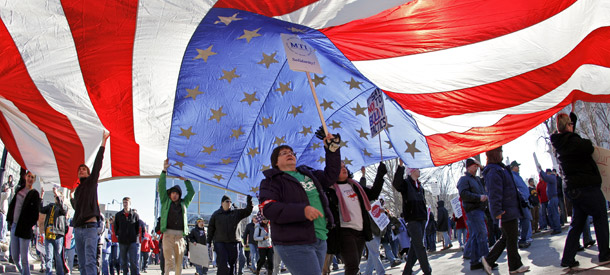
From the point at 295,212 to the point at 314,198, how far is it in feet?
1.50

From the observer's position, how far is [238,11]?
14.9 ft

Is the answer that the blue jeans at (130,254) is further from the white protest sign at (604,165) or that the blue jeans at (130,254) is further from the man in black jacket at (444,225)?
the man in black jacket at (444,225)

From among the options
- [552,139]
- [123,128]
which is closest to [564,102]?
[552,139]

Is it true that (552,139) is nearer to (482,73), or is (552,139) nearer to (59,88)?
(482,73)

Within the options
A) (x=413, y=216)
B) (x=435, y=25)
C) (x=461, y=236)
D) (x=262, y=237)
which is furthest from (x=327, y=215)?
(x=461, y=236)

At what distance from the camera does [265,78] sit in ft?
19.7

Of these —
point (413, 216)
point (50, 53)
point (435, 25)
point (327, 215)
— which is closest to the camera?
point (327, 215)

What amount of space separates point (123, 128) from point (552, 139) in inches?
203

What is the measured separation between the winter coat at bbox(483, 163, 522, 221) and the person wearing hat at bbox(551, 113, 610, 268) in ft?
2.05

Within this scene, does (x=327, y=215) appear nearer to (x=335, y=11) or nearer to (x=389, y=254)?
(x=335, y=11)

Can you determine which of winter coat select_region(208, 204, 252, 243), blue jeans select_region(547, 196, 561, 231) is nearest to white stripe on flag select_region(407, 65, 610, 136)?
winter coat select_region(208, 204, 252, 243)

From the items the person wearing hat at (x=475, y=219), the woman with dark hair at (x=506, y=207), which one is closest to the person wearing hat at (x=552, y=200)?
the person wearing hat at (x=475, y=219)

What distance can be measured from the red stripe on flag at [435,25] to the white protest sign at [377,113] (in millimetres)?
690

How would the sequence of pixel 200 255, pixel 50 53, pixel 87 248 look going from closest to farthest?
1. pixel 50 53
2. pixel 87 248
3. pixel 200 255
